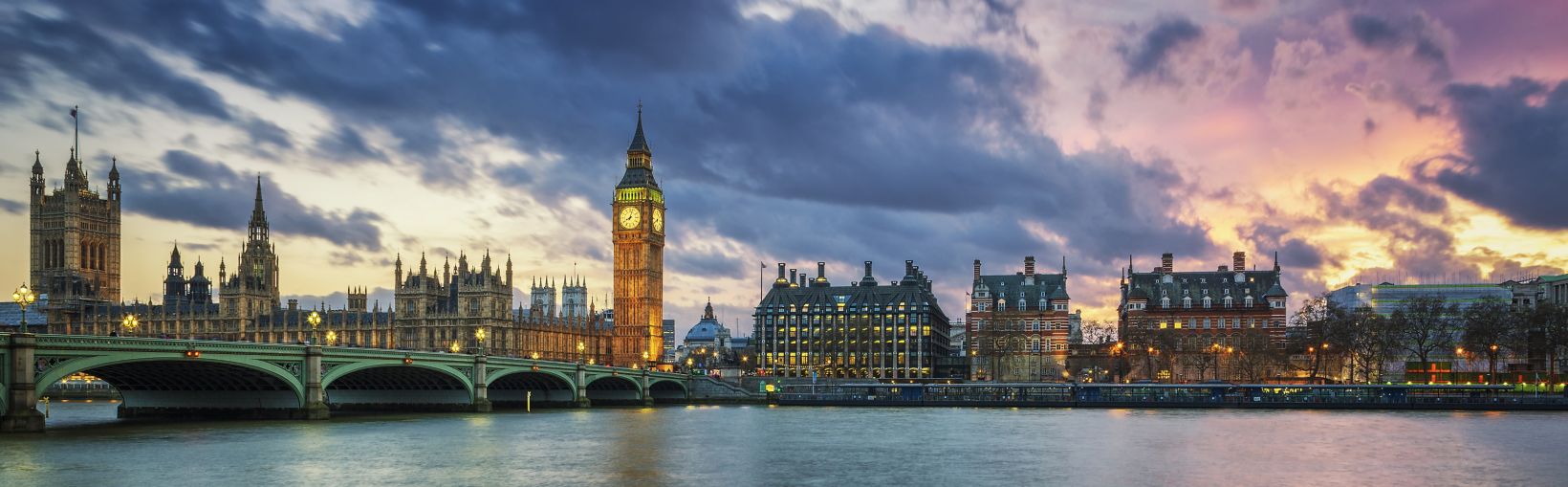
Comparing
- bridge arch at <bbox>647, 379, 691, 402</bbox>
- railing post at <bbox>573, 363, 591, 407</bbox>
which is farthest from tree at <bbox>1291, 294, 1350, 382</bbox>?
railing post at <bbox>573, 363, 591, 407</bbox>

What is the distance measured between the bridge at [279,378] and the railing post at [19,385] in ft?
0.16

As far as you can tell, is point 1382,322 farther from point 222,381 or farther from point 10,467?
point 10,467

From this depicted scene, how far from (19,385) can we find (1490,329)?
14495 cm

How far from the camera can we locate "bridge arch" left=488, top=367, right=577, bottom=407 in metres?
123

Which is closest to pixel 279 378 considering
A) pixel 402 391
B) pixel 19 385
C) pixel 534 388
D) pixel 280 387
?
pixel 280 387

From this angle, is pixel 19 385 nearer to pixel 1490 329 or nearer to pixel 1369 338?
pixel 1369 338

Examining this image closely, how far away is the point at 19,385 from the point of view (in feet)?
210

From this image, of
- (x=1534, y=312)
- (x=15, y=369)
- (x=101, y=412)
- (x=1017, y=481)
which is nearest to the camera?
(x=1017, y=481)

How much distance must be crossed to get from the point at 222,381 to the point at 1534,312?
13965 cm

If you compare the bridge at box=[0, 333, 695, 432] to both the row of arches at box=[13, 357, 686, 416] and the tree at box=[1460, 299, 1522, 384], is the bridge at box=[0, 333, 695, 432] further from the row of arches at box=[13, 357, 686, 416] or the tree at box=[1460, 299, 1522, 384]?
the tree at box=[1460, 299, 1522, 384]

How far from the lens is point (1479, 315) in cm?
15412

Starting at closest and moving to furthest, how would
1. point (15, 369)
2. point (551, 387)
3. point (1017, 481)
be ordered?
point (1017, 481), point (15, 369), point (551, 387)

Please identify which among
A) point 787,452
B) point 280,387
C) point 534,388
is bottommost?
point 534,388

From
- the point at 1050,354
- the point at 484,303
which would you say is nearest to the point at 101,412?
the point at 484,303
